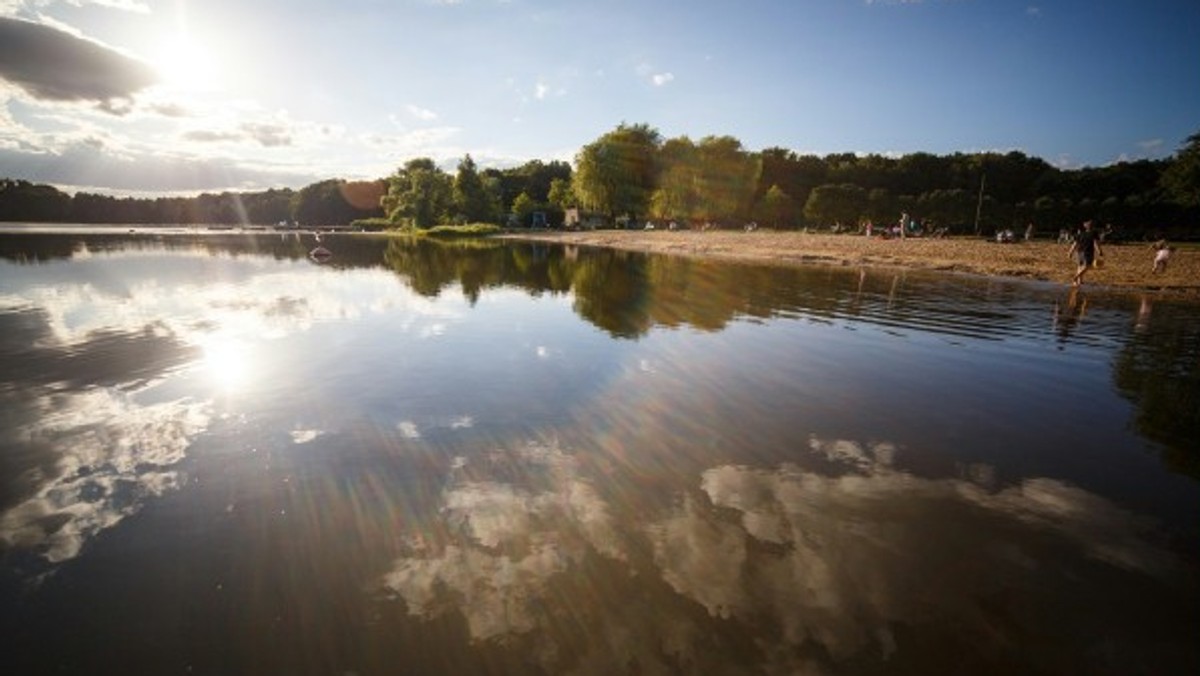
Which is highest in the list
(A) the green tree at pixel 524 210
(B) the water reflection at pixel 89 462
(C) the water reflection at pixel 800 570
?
(A) the green tree at pixel 524 210

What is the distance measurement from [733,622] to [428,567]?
9.38 ft

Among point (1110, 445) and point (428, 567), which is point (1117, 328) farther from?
point (428, 567)

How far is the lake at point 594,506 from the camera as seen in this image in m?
4.44

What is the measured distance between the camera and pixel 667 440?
27.7 ft

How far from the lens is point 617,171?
98938mm

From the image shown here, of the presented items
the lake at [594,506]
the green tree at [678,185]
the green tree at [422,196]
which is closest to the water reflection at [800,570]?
the lake at [594,506]

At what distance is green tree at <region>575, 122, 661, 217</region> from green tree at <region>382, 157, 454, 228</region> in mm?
27817

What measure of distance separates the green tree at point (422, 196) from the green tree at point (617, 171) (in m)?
27.8

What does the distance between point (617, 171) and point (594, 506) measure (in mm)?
97874

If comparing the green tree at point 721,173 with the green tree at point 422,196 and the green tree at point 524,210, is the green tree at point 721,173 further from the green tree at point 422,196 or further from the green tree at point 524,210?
the green tree at point 422,196

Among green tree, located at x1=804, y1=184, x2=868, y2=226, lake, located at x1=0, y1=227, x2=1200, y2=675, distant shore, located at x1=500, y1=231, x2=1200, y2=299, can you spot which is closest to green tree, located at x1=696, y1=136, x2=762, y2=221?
green tree, located at x1=804, y1=184, x2=868, y2=226

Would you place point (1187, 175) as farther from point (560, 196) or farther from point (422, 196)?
point (422, 196)

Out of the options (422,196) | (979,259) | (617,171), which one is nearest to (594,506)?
(979,259)

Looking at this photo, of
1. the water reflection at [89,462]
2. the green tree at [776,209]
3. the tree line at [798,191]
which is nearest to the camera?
the water reflection at [89,462]
